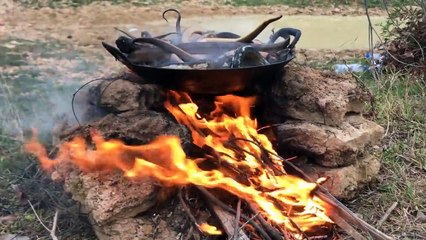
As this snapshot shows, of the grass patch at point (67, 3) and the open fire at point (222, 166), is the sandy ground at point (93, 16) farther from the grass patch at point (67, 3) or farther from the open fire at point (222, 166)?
the open fire at point (222, 166)

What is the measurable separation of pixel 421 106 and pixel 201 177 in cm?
218

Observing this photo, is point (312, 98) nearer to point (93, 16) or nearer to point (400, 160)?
point (400, 160)

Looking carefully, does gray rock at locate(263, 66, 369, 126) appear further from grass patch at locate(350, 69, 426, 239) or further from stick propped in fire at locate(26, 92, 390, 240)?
grass patch at locate(350, 69, 426, 239)

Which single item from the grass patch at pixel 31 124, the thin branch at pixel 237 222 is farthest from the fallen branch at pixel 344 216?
the grass patch at pixel 31 124

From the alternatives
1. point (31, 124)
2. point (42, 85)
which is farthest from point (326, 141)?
point (42, 85)

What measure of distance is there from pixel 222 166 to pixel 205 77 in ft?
1.45

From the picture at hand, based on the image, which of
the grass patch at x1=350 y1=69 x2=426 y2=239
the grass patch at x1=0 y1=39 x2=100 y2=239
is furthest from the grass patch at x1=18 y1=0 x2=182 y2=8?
the grass patch at x1=350 y1=69 x2=426 y2=239

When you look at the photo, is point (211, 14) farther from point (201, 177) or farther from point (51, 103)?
point (201, 177)

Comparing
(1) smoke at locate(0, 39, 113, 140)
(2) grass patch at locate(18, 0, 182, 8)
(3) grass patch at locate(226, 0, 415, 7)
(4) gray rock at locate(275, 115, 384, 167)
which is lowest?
(2) grass patch at locate(18, 0, 182, 8)

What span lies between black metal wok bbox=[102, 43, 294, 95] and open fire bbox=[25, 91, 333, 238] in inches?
7.7

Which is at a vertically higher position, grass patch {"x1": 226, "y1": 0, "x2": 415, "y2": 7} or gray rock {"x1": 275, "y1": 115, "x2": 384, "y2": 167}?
gray rock {"x1": 275, "y1": 115, "x2": 384, "y2": 167}

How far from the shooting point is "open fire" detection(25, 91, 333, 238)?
2.61 meters

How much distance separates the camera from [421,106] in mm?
4109

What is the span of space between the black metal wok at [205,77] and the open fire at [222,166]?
0.64ft
